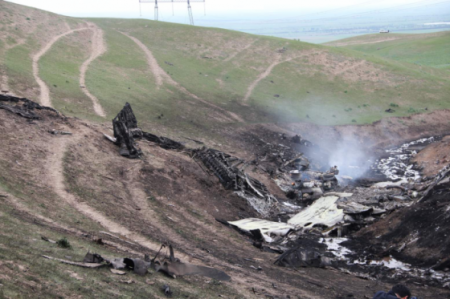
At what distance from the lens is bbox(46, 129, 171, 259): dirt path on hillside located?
1692 centimetres

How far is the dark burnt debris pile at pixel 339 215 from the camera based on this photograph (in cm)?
1784

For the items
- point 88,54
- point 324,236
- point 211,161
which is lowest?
point 324,236

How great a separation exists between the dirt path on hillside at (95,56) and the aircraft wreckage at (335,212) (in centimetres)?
788

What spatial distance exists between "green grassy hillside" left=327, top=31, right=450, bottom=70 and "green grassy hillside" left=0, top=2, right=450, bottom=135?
9.29 metres

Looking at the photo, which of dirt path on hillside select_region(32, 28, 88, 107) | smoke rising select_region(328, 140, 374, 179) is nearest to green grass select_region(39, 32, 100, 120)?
dirt path on hillside select_region(32, 28, 88, 107)

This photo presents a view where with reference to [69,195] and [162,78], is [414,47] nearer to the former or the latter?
[162,78]

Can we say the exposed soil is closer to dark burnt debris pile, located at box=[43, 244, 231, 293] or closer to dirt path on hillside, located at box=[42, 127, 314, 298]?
dirt path on hillside, located at box=[42, 127, 314, 298]

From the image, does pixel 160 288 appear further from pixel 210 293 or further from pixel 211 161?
pixel 211 161

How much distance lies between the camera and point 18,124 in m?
25.3

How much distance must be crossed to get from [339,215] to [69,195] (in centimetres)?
1417

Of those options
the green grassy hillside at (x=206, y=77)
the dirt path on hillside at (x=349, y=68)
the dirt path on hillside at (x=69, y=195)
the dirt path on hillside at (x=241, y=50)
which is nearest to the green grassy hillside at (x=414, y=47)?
the green grassy hillside at (x=206, y=77)

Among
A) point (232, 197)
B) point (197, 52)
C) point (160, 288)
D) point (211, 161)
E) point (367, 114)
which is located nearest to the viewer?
point (160, 288)

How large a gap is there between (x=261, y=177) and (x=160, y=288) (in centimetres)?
2208

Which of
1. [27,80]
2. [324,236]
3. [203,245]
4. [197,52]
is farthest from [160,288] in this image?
[197,52]
